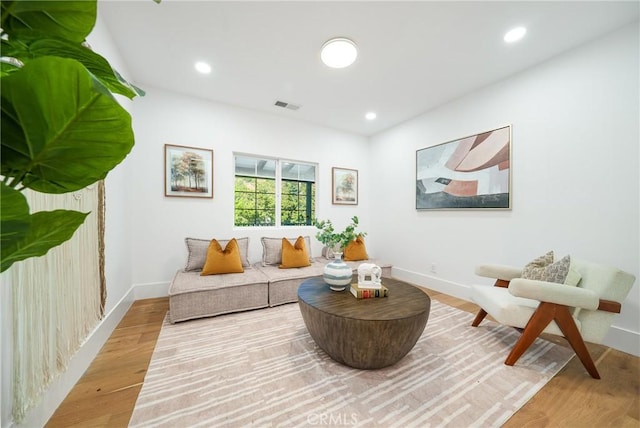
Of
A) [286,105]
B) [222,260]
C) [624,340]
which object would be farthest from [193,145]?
[624,340]

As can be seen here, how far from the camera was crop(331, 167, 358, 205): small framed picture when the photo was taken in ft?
13.3

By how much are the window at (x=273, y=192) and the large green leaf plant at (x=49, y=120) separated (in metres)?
2.94

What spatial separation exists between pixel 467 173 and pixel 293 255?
8.03 feet

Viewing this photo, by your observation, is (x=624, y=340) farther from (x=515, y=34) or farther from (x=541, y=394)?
(x=515, y=34)

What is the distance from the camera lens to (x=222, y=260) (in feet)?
8.75

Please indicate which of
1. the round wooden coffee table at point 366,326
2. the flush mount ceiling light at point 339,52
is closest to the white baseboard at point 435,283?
the round wooden coffee table at point 366,326

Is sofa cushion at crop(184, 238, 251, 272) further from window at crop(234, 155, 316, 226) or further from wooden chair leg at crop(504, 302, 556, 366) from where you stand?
wooden chair leg at crop(504, 302, 556, 366)

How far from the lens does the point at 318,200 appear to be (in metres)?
3.92

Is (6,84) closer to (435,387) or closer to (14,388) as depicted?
(14,388)

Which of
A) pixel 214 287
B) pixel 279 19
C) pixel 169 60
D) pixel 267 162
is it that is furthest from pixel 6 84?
pixel 267 162

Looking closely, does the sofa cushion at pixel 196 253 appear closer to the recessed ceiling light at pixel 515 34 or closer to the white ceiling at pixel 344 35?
the white ceiling at pixel 344 35

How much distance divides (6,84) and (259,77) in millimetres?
2590

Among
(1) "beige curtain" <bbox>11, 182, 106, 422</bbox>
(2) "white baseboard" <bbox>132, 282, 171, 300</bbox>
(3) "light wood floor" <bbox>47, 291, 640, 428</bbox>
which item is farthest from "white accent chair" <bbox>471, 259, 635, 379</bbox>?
(2) "white baseboard" <bbox>132, 282, 171, 300</bbox>

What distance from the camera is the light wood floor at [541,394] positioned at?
120 cm
